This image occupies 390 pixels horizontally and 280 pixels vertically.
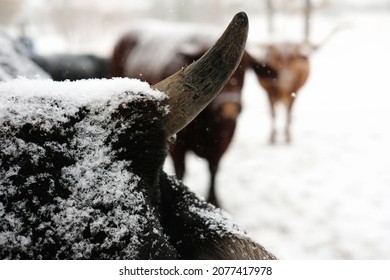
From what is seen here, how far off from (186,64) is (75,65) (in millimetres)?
2862

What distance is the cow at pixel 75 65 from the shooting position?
509cm

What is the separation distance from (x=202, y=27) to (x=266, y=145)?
3253mm

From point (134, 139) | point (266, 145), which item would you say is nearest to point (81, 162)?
point (134, 139)

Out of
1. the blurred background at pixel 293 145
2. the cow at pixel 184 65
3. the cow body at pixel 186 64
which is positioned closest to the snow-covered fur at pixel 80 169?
the blurred background at pixel 293 145

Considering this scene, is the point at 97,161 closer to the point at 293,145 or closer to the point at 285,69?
the point at 285,69

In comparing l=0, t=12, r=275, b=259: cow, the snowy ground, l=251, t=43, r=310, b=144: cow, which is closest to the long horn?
l=0, t=12, r=275, b=259: cow

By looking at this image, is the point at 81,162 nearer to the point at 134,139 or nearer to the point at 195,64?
the point at 134,139

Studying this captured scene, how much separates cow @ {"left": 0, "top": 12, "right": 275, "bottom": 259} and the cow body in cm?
217

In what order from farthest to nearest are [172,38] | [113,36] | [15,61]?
1. [113,36]
2. [172,38]
3. [15,61]

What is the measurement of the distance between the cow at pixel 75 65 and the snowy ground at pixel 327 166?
6.31 feet

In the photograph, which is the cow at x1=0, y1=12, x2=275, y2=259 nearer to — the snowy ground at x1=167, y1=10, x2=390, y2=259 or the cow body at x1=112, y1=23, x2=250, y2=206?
the snowy ground at x1=167, y1=10, x2=390, y2=259
